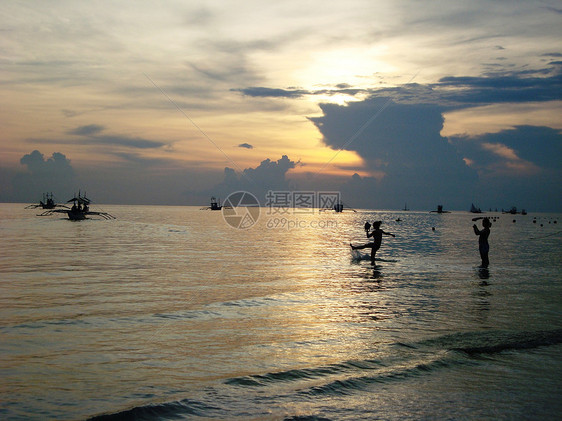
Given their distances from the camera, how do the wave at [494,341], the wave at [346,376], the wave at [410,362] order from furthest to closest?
the wave at [494,341]
the wave at [410,362]
the wave at [346,376]

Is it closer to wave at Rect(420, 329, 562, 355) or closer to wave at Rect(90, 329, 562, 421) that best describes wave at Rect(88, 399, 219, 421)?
wave at Rect(90, 329, 562, 421)

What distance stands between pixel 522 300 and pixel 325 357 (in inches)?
422

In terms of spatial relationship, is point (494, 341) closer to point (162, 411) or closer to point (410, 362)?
point (410, 362)

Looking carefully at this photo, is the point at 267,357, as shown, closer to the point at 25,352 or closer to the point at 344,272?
the point at 25,352

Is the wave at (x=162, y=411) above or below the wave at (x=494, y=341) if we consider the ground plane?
below

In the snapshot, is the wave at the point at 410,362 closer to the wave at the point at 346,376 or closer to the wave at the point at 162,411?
the wave at the point at 346,376

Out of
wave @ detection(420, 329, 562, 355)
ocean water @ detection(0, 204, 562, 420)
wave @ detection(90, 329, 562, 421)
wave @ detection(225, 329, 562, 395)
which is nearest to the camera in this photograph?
wave @ detection(90, 329, 562, 421)

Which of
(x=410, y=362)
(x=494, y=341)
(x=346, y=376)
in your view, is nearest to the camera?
(x=346, y=376)

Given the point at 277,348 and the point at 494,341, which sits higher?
the point at 494,341

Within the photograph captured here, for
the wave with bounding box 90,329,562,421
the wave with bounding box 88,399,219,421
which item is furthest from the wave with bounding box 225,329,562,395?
the wave with bounding box 88,399,219,421

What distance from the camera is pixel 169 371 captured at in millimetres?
8641

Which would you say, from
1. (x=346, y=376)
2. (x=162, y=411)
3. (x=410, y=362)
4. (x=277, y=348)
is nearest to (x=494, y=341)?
(x=410, y=362)

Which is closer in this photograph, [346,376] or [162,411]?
[162,411]

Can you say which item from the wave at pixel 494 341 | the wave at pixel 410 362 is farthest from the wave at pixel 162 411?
the wave at pixel 494 341
